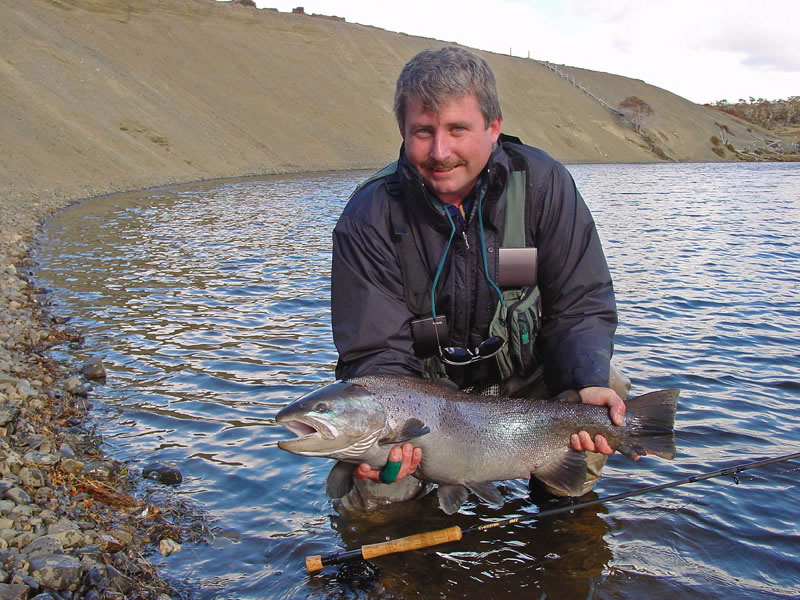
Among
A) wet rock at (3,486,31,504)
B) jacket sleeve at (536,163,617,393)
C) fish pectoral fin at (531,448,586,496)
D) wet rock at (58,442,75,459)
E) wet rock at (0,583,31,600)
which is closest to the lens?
wet rock at (0,583,31,600)

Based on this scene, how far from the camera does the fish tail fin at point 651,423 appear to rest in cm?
429

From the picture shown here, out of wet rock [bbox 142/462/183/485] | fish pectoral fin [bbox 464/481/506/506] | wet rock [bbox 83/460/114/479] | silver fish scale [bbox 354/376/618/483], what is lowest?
wet rock [bbox 142/462/183/485]

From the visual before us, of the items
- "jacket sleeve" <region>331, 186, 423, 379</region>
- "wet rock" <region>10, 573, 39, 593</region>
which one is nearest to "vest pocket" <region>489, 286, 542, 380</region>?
"jacket sleeve" <region>331, 186, 423, 379</region>

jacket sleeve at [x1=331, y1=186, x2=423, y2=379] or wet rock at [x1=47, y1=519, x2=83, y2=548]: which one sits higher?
jacket sleeve at [x1=331, y1=186, x2=423, y2=379]

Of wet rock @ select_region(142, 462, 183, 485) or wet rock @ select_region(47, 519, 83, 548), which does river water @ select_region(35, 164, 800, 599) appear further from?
wet rock @ select_region(47, 519, 83, 548)

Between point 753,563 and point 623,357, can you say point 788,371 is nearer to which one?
point 623,357

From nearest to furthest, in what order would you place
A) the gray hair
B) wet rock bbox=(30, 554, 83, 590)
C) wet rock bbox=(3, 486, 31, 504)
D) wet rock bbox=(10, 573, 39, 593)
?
wet rock bbox=(10, 573, 39, 593) < wet rock bbox=(30, 554, 83, 590) < the gray hair < wet rock bbox=(3, 486, 31, 504)

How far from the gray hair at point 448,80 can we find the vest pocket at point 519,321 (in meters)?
1.09

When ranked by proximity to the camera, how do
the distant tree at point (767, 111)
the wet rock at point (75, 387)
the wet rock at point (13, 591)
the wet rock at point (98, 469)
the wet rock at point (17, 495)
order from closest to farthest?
the wet rock at point (13, 591), the wet rock at point (17, 495), the wet rock at point (98, 469), the wet rock at point (75, 387), the distant tree at point (767, 111)

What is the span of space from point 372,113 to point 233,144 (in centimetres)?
1801

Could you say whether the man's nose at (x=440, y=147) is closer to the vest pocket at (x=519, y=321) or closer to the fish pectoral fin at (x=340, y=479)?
the vest pocket at (x=519, y=321)

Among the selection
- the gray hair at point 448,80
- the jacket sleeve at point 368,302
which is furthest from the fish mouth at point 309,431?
the gray hair at point 448,80

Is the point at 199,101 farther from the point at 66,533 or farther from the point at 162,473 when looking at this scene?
the point at 66,533

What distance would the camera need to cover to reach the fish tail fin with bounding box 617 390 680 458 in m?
4.29
